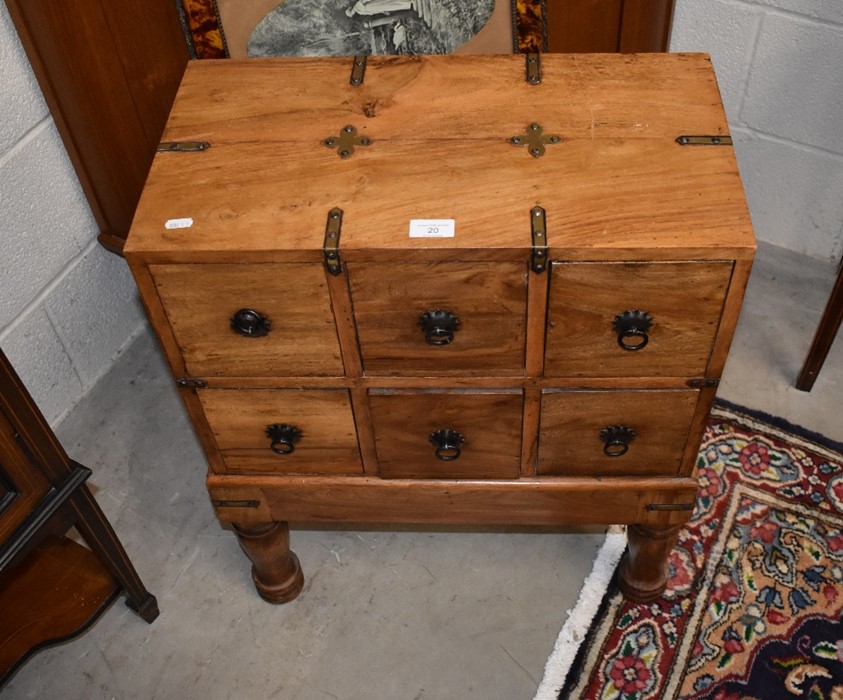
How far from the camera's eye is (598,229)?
1.31 meters

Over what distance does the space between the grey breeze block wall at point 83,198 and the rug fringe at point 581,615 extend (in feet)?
3.45

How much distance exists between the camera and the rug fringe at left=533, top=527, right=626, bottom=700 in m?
1.81

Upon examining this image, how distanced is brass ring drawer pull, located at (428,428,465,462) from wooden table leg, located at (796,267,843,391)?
96 cm

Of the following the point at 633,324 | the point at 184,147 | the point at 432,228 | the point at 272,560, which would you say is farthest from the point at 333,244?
the point at 272,560

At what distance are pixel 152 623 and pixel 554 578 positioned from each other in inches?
32.6

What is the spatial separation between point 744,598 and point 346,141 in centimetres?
121

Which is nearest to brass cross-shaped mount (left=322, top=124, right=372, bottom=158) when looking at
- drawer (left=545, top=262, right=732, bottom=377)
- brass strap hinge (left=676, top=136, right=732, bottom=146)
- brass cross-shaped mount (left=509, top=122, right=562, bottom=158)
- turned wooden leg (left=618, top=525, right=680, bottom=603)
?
brass cross-shaped mount (left=509, top=122, right=562, bottom=158)

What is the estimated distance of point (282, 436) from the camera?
1604 millimetres

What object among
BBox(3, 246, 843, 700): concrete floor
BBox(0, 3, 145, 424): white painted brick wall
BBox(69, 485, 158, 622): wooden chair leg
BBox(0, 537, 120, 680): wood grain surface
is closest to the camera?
BBox(69, 485, 158, 622): wooden chair leg

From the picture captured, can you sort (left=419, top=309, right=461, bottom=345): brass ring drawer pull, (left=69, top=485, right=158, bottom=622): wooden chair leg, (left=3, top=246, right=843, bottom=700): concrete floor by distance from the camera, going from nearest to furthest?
(left=419, top=309, right=461, bottom=345): brass ring drawer pull < (left=69, top=485, right=158, bottom=622): wooden chair leg < (left=3, top=246, right=843, bottom=700): concrete floor

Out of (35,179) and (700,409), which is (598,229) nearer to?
(700,409)

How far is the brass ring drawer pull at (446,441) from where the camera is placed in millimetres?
1587

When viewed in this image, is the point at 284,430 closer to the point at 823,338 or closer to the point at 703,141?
the point at 703,141

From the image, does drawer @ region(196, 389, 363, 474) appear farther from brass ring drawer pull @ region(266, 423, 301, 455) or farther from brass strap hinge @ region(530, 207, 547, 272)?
brass strap hinge @ region(530, 207, 547, 272)
